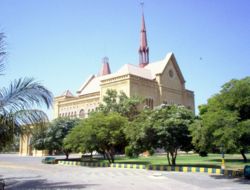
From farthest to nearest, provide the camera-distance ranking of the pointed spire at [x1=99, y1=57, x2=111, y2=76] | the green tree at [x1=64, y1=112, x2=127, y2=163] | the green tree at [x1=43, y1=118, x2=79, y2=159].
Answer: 1. the pointed spire at [x1=99, y1=57, x2=111, y2=76]
2. the green tree at [x1=43, y1=118, x2=79, y2=159]
3. the green tree at [x1=64, y1=112, x2=127, y2=163]

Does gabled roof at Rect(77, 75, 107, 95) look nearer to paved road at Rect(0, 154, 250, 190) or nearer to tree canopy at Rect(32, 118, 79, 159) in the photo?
tree canopy at Rect(32, 118, 79, 159)

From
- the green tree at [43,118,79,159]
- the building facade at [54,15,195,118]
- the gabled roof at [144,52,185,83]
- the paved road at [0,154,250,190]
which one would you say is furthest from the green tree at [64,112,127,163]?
the gabled roof at [144,52,185,83]

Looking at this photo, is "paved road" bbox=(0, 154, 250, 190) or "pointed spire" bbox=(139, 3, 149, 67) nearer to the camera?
"paved road" bbox=(0, 154, 250, 190)

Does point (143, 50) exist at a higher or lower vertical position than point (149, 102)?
higher

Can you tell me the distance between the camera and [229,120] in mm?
15133

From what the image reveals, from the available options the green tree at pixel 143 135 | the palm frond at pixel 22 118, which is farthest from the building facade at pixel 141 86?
the palm frond at pixel 22 118

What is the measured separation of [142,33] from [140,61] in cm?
842

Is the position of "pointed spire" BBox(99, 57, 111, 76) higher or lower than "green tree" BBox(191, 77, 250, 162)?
higher

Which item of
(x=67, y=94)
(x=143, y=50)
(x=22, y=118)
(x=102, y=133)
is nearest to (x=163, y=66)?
(x=143, y=50)

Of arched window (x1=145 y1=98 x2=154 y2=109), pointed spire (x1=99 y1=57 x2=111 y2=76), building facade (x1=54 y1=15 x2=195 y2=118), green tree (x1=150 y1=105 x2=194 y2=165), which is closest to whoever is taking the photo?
green tree (x1=150 y1=105 x2=194 y2=165)

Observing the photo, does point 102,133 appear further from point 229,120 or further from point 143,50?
point 143,50

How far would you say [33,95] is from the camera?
36.7 ft

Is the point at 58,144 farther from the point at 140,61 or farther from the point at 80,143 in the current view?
the point at 140,61

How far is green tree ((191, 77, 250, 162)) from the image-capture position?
14.9 meters
